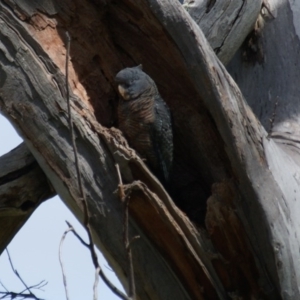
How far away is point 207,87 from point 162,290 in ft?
2.93

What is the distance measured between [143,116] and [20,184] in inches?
26.5

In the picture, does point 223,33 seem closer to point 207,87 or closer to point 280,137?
point 280,137

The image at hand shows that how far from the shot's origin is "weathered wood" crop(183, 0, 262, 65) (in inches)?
162

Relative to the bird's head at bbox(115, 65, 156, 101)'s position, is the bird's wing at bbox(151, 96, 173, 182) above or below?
below

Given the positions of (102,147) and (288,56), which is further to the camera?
(288,56)

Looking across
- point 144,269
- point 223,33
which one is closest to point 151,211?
point 144,269

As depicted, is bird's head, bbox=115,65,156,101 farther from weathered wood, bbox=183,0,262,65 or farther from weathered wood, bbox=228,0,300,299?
weathered wood, bbox=183,0,262,65

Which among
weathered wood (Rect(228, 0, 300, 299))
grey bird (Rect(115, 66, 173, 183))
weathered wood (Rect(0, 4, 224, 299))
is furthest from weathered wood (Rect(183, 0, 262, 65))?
weathered wood (Rect(0, 4, 224, 299))

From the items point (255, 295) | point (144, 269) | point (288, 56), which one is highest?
point (288, 56)

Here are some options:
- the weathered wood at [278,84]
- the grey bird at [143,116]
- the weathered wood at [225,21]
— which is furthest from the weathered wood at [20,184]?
the weathered wood at [225,21]

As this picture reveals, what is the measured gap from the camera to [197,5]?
4254 millimetres

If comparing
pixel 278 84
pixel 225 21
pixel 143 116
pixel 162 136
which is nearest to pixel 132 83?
pixel 143 116

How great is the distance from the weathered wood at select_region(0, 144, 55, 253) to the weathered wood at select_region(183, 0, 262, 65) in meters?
1.39

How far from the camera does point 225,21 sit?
413 centimetres
